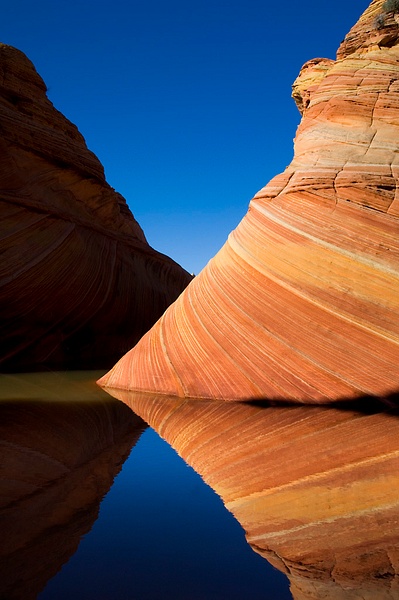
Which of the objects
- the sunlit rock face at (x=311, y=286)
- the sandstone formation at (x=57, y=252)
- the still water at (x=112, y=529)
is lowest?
the still water at (x=112, y=529)

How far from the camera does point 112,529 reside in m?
1.57

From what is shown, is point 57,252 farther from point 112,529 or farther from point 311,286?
point 112,529

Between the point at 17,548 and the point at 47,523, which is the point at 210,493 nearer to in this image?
the point at 47,523

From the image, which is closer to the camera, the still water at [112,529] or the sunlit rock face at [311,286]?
the still water at [112,529]

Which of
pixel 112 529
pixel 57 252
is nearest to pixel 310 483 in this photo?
pixel 112 529

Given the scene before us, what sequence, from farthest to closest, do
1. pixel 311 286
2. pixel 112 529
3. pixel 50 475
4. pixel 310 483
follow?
1. pixel 311 286
2. pixel 50 475
3. pixel 310 483
4. pixel 112 529

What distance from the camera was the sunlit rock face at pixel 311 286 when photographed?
12.0ft

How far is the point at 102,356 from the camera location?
838 cm

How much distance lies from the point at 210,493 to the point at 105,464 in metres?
0.58

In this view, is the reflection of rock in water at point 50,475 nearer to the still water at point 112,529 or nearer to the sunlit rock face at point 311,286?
the still water at point 112,529

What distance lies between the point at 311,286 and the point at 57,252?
4.64 m

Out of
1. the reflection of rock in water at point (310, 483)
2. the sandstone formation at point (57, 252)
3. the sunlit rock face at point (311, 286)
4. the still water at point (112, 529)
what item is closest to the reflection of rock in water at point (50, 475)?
the still water at point (112, 529)

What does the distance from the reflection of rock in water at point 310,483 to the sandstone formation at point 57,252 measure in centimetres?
404

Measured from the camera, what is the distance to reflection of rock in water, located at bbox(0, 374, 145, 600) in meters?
1.32
